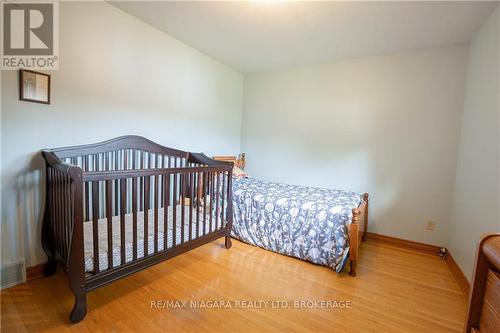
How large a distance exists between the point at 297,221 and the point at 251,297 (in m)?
0.86

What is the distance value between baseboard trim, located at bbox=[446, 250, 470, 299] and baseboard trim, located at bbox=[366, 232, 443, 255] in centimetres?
17

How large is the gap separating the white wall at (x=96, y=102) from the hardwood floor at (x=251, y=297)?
1.94ft

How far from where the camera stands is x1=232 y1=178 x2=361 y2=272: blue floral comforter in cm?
206

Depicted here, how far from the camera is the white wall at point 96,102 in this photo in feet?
5.38

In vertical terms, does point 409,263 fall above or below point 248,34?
below

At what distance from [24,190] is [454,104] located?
13.3 feet

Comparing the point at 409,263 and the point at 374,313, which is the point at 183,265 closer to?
the point at 374,313

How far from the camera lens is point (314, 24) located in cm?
221

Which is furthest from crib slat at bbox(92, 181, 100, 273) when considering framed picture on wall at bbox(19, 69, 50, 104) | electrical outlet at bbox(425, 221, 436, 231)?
electrical outlet at bbox(425, 221, 436, 231)

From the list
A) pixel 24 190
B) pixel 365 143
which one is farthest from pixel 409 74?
pixel 24 190

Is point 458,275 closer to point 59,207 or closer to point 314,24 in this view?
point 314,24

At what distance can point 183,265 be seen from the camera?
6.72 ft

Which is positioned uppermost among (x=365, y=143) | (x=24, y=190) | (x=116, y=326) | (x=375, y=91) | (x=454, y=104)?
(x=375, y=91)

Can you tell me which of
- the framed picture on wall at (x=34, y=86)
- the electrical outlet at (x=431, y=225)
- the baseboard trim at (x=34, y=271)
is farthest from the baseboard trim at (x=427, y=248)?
the framed picture on wall at (x=34, y=86)
